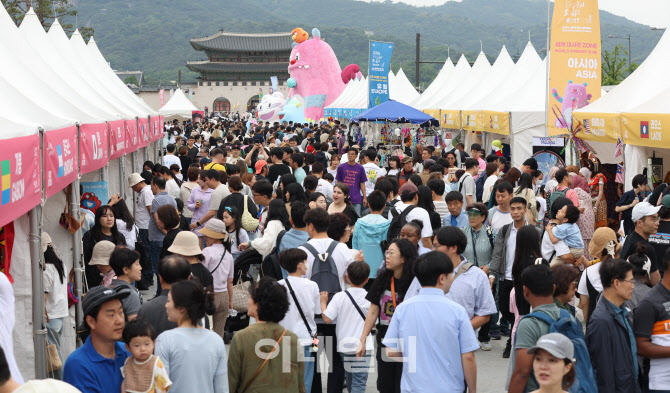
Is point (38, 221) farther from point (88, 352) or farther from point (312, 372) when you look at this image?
point (312, 372)

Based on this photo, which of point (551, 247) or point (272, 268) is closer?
point (272, 268)

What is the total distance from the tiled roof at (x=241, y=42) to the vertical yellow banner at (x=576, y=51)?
7382 cm

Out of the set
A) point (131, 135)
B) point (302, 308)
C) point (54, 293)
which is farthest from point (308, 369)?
point (131, 135)

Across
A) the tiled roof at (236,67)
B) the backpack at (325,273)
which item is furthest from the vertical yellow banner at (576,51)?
the tiled roof at (236,67)

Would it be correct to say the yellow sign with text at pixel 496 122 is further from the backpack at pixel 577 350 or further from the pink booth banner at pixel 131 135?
the backpack at pixel 577 350

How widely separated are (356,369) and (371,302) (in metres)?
0.66

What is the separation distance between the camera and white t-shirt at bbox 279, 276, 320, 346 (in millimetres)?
4859

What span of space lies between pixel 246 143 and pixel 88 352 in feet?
46.4

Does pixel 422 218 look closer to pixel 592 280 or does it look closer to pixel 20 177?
pixel 592 280

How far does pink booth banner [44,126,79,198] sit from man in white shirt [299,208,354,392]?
5.96 ft

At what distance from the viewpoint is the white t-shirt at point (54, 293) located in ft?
17.6

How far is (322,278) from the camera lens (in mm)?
5562

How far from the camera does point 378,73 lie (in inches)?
769

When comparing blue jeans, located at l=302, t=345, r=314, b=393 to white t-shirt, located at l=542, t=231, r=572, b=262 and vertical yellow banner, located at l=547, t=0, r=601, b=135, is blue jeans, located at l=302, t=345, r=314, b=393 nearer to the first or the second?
white t-shirt, located at l=542, t=231, r=572, b=262
